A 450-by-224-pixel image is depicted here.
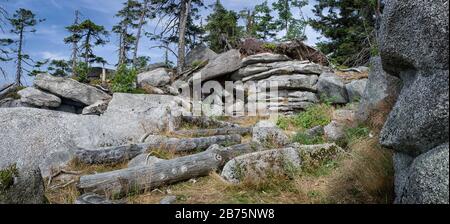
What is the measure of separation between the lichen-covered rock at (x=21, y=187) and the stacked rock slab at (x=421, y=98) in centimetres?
505

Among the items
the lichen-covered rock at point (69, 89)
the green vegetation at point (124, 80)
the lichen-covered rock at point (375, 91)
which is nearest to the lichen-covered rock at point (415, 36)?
the lichen-covered rock at point (375, 91)

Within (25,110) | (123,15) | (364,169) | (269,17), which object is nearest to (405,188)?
(364,169)

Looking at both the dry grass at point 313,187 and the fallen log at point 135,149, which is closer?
the dry grass at point 313,187

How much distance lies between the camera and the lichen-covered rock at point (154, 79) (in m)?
23.4

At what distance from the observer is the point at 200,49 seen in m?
27.7

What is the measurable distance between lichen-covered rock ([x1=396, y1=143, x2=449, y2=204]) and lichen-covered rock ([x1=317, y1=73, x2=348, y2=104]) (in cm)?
1382

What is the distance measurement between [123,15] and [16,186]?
33514 millimetres

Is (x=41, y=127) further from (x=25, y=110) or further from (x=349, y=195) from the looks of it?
(x=349, y=195)

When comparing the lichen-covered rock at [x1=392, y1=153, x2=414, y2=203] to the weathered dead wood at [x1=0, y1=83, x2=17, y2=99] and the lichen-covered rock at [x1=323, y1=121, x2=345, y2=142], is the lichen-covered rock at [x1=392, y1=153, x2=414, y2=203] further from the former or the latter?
the weathered dead wood at [x1=0, y1=83, x2=17, y2=99]

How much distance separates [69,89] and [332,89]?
15.5 m

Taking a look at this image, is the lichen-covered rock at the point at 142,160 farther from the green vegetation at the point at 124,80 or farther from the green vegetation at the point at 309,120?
the green vegetation at the point at 124,80

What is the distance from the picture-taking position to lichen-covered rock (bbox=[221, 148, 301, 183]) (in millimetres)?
6346

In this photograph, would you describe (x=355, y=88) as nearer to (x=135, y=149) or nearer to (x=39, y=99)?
(x=135, y=149)

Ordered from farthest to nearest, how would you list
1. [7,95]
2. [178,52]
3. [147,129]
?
[178,52] < [7,95] < [147,129]
